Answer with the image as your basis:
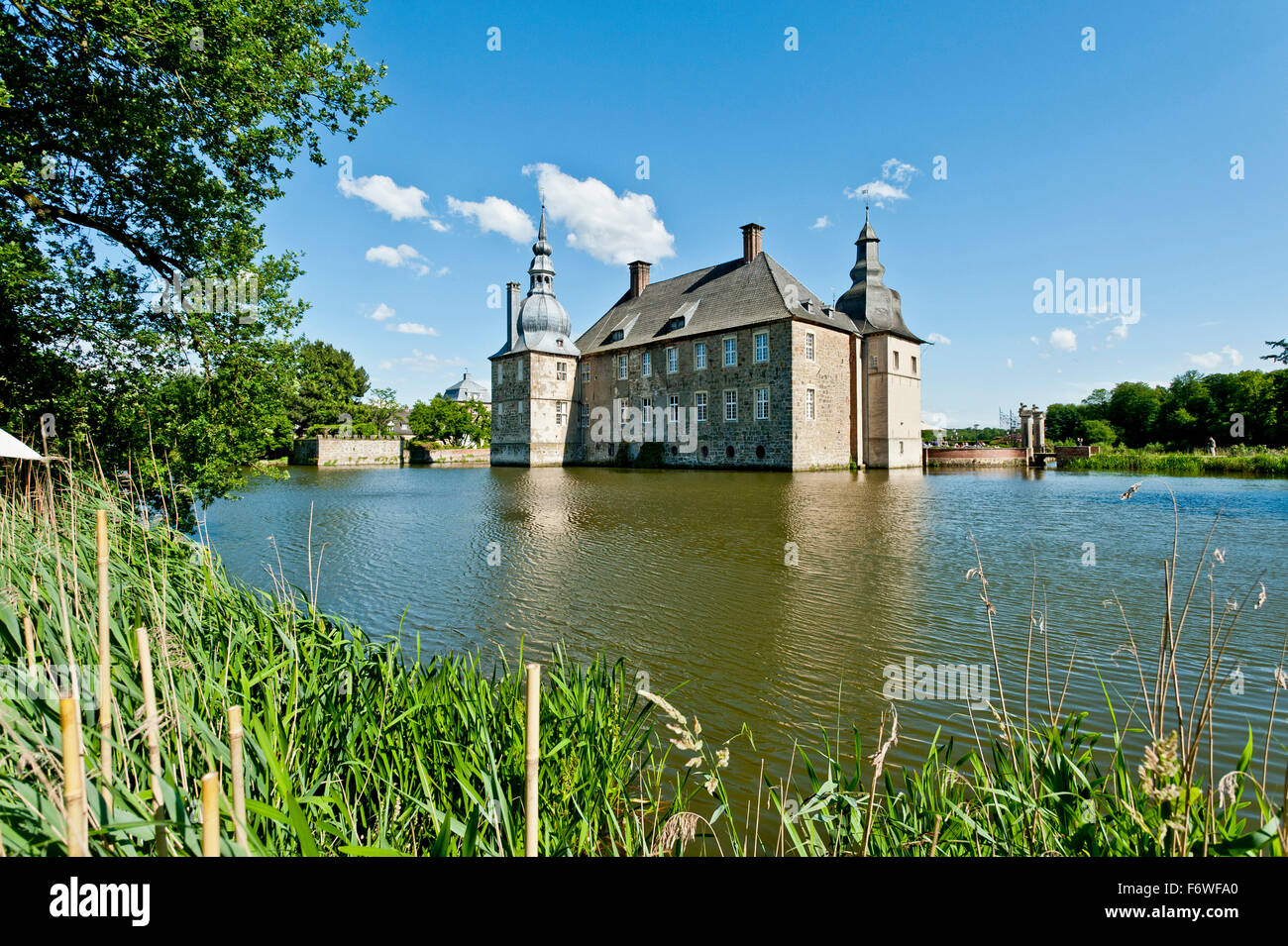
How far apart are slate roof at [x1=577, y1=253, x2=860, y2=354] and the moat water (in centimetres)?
2204

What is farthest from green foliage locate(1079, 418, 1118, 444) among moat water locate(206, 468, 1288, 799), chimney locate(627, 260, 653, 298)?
moat water locate(206, 468, 1288, 799)

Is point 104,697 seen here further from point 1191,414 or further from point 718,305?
point 1191,414

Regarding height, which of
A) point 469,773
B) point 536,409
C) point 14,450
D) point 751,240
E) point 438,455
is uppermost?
point 751,240

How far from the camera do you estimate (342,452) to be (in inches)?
2044

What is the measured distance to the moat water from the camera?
4.35 meters

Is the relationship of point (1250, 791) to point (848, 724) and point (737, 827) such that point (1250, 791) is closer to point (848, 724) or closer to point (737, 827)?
point (848, 724)

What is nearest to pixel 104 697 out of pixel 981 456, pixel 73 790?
pixel 73 790

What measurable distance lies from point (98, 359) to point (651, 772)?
→ 939cm

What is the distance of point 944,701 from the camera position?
14.1 ft

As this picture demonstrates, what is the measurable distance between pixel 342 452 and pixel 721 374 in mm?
33742

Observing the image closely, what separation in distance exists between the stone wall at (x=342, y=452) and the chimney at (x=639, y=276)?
85.8 ft

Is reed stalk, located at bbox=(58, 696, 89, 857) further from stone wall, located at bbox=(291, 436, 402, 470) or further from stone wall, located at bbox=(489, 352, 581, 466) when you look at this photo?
stone wall, located at bbox=(291, 436, 402, 470)
